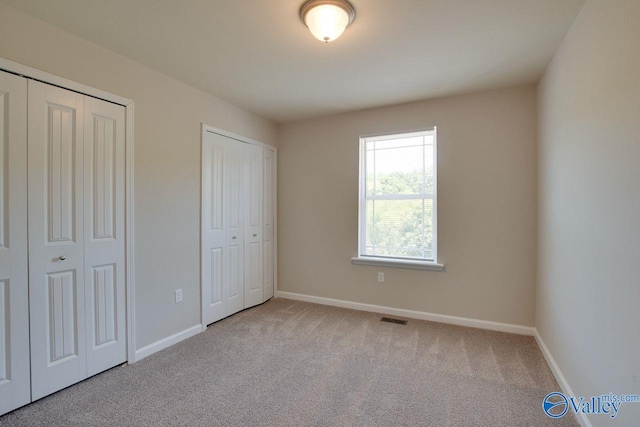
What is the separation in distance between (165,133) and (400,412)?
9.56ft

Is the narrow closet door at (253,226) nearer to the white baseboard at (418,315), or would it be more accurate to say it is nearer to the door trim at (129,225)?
the white baseboard at (418,315)

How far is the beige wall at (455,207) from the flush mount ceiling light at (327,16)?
1.82 metres

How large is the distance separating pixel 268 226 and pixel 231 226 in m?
0.71

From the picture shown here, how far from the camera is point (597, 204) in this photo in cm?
159

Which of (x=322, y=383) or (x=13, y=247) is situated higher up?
(x=13, y=247)

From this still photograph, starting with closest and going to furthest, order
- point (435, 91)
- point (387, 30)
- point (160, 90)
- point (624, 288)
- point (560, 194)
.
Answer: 1. point (624, 288)
2. point (387, 30)
3. point (560, 194)
4. point (160, 90)
5. point (435, 91)

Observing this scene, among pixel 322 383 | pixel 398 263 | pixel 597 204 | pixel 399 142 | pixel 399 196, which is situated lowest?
pixel 322 383

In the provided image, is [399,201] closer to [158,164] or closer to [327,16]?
[327,16]

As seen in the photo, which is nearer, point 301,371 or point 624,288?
point 624,288

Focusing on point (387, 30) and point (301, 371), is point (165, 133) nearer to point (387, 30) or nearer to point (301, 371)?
point (387, 30)

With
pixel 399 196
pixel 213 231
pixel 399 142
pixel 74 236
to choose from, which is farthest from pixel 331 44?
pixel 74 236

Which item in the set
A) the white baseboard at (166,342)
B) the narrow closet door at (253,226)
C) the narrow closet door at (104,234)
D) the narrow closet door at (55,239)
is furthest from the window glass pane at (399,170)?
the narrow closet door at (55,239)

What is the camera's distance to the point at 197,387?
6.80 ft

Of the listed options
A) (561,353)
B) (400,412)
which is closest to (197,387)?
(400,412)
